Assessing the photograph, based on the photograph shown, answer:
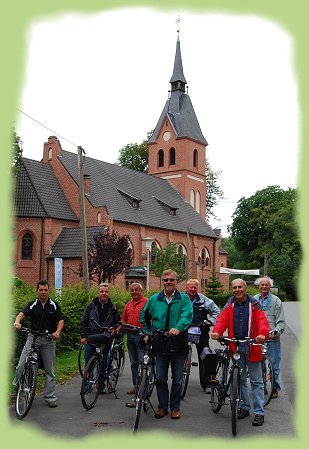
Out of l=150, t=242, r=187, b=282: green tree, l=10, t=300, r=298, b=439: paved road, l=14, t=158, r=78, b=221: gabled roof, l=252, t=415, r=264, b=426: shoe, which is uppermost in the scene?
l=14, t=158, r=78, b=221: gabled roof

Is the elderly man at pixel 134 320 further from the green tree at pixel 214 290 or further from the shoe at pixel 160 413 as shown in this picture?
the green tree at pixel 214 290

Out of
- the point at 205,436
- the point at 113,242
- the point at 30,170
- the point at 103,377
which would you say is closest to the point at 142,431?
the point at 205,436

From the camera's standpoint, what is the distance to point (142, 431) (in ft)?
22.7

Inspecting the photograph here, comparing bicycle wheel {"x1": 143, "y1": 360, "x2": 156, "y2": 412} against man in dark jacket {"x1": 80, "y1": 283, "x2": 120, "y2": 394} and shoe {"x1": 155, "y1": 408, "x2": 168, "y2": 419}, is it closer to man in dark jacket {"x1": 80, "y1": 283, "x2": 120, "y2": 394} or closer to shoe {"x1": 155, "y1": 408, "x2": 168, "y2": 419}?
shoe {"x1": 155, "y1": 408, "x2": 168, "y2": 419}

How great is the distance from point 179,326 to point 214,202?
199ft

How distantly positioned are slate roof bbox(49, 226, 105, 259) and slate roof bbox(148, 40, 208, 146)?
70.2 feet

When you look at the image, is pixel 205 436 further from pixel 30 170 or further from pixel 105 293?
pixel 30 170

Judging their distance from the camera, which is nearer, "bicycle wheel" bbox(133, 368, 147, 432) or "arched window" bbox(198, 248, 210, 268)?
"bicycle wheel" bbox(133, 368, 147, 432)

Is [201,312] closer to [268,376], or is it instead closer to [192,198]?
[268,376]

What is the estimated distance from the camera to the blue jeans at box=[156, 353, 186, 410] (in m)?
7.72

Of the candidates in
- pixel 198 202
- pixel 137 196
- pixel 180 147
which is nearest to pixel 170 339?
pixel 137 196

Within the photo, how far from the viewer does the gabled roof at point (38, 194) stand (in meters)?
40.2

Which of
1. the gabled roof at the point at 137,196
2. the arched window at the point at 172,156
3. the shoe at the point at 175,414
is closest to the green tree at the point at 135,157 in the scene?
the arched window at the point at 172,156

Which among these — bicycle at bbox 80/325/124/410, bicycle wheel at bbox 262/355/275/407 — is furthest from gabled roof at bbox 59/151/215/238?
bicycle wheel at bbox 262/355/275/407
